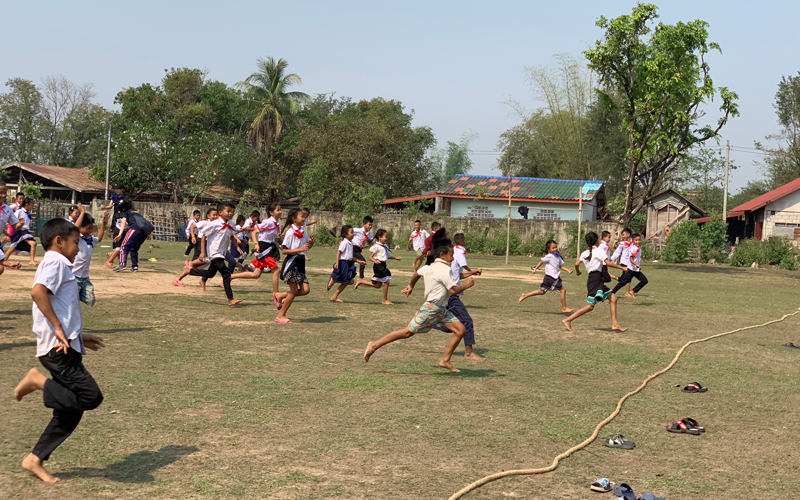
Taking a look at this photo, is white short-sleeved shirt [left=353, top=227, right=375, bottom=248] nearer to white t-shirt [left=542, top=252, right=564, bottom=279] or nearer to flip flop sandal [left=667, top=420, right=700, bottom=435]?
white t-shirt [left=542, top=252, right=564, bottom=279]

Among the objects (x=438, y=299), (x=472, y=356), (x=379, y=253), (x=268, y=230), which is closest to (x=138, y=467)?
(x=438, y=299)

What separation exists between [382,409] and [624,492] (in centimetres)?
251

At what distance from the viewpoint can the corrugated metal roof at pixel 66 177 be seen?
45.1 meters

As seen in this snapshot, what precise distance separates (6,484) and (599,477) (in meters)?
3.70

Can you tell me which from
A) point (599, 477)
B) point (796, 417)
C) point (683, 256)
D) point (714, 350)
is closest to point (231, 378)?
point (599, 477)

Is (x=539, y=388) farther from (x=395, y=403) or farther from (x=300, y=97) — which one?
(x=300, y=97)

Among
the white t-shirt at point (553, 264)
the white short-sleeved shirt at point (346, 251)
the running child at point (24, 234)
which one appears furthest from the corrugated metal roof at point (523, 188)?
the running child at point (24, 234)

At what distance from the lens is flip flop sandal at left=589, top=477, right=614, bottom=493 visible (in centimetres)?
477

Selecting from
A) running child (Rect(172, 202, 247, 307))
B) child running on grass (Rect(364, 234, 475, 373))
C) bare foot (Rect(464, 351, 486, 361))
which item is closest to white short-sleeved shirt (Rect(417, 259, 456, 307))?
child running on grass (Rect(364, 234, 475, 373))

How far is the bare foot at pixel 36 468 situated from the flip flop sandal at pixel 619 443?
3858mm

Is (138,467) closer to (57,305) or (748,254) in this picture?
(57,305)

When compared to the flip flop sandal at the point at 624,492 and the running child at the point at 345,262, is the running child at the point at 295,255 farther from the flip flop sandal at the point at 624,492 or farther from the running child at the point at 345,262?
the flip flop sandal at the point at 624,492

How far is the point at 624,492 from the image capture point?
4645 millimetres

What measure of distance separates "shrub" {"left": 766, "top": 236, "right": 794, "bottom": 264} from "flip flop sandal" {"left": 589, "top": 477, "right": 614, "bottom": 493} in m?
32.6
